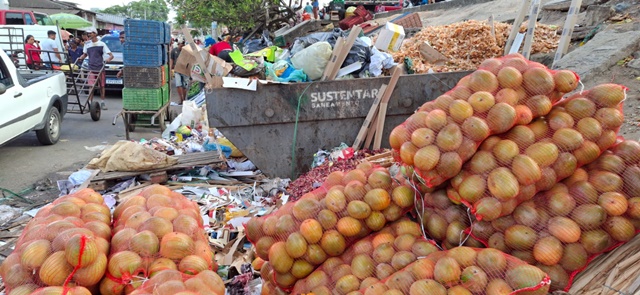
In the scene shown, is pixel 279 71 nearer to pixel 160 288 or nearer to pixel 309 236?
pixel 309 236

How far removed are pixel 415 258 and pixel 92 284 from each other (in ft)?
5.74

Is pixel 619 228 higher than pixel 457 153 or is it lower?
lower

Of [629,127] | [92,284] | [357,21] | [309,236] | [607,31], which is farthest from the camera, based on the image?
[357,21]

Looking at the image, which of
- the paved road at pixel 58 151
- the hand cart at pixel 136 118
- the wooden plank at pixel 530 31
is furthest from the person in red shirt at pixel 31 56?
the wooden plank at pixel 530 31

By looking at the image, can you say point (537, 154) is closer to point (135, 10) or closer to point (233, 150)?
point (233, 150)

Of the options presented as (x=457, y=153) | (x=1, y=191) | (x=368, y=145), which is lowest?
(x=1, y=191)

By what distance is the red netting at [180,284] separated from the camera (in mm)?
2148

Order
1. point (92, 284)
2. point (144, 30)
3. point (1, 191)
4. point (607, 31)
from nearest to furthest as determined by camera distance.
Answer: point (92, 284) < point (1, 191) < point (607, 31) < point (144, 30)

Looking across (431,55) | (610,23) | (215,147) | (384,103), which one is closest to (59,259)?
(384,103)

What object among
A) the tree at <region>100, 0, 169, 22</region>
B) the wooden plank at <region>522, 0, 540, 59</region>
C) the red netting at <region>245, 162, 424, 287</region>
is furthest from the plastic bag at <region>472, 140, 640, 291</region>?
the tree at <region>100, 0, 169, 22</region>

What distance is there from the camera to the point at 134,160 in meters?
5.87

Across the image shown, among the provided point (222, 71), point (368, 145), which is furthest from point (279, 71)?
point (368, 145)

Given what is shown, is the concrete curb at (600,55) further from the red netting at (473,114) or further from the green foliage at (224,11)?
the green foliage at (224,11)

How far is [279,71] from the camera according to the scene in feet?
19.9
